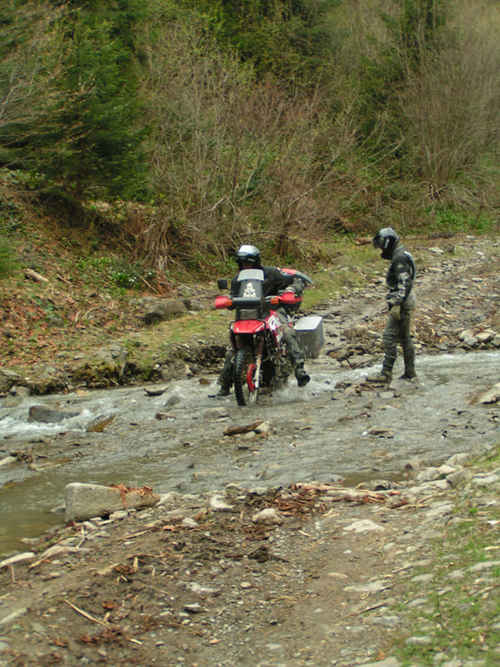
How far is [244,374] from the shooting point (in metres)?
9.60

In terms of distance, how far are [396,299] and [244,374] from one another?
2.59m

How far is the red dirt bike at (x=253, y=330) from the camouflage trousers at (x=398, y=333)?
1.60 m

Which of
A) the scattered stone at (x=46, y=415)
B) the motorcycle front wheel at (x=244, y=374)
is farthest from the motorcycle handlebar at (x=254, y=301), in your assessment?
the scattered stone at (x=46, y=415)

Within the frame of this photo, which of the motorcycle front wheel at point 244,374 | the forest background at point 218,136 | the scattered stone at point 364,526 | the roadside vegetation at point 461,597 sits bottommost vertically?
the motorcycle front wheel at point 244,374

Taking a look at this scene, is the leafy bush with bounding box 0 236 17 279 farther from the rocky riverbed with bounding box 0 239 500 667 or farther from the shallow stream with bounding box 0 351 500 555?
the rocky riverbed with bounding box 0 239 500 667

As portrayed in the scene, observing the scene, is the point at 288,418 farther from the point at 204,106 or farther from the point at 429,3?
the point at 429,3

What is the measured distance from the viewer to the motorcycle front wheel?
951 cm

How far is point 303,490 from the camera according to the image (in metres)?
5.69

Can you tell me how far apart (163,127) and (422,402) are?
565 inches

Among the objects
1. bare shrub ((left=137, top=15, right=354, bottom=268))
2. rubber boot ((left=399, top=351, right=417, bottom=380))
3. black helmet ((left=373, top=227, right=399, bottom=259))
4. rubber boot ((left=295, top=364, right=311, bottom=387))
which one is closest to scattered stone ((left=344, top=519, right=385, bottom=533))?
rubber boot ((left=295, top=364, right=311, bottom=387))

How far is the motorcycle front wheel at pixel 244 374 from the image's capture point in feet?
31.2

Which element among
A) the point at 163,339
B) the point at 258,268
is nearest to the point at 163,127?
the point at 163,339

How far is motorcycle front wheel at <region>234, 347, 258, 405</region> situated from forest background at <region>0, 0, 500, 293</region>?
26.0 ft

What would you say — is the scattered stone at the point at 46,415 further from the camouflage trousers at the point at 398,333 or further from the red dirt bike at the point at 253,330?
the camouflage trousers at the point at 398,333
